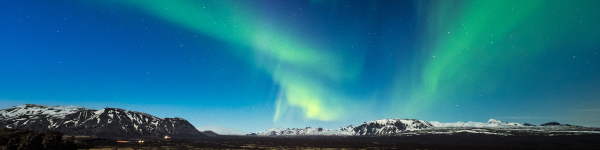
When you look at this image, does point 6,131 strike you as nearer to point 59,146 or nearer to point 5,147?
point 5,147

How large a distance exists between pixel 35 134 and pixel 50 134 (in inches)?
112

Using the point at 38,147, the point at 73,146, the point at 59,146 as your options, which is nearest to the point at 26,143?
the point at 38,147

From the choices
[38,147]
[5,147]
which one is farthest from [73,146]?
[5,147]

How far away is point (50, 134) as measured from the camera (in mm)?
61094

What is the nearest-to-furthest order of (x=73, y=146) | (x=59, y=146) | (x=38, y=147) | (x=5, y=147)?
(x=5, y=147) < (x=38, y=147) < (x=59, y=146) < (x=73, y=146)

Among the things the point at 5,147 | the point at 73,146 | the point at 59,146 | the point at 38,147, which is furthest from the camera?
the point at 73,146

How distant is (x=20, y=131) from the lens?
58188 mm

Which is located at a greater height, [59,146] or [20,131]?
[20,131]

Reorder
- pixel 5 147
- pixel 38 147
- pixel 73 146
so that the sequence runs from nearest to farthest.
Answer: pixel 5 147, pixel 38 147, pixel 73 146

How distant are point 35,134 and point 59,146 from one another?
566cm

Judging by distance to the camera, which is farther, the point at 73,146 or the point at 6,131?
the point at 73,146

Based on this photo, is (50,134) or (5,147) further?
(50,134)

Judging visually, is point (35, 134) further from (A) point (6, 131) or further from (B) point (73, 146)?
(B) point (73, 146)

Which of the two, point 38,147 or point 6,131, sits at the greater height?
point 6,131
